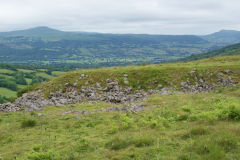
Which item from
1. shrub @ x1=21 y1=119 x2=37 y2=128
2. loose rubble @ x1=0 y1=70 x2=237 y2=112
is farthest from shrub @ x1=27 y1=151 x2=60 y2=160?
loose rubble @ x1=0 y1=70 x2=237 y2=112

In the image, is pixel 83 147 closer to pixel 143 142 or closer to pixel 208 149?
pixel 143 142

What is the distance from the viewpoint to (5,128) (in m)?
19.8

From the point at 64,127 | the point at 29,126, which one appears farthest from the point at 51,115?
the point at 64,127

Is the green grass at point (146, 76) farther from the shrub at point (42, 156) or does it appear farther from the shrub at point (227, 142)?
the shrub at point (42, 156)

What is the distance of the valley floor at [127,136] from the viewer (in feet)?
32.0

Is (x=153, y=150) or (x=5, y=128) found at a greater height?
(x=153, y=150)

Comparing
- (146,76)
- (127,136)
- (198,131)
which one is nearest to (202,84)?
(146,76)

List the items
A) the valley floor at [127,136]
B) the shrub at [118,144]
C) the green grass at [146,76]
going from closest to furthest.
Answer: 1. the valley floor at [127,136]
2. the shrub at [118,144]
3. the green grass at [146,76]

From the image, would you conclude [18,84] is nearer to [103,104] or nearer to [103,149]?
[103,104]

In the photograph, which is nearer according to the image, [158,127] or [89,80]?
[158,127]

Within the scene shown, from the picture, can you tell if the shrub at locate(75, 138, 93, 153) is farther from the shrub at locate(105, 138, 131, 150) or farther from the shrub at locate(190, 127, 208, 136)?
the shrub at locate(190, 127, 208, 136)

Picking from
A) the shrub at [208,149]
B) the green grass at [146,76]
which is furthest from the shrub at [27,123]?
the shrub at [208,149]

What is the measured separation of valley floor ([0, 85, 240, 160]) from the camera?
9.77 m

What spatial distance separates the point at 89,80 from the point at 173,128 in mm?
23347
